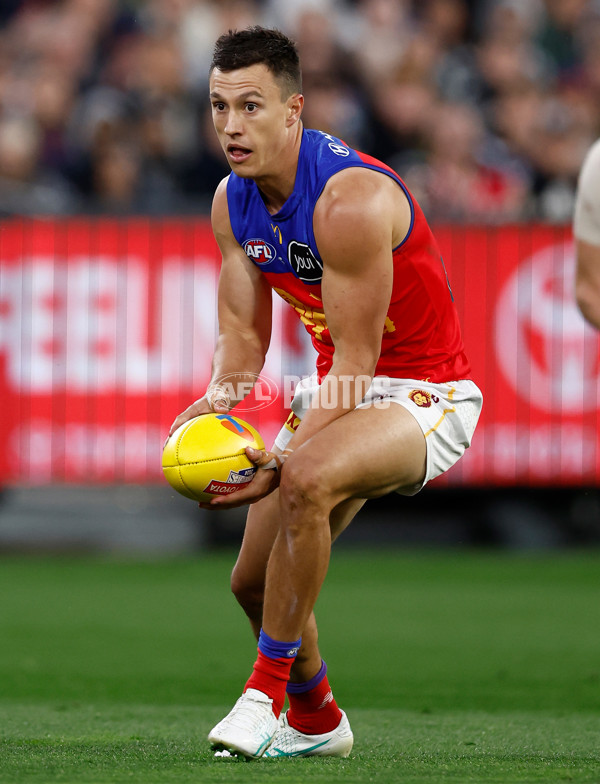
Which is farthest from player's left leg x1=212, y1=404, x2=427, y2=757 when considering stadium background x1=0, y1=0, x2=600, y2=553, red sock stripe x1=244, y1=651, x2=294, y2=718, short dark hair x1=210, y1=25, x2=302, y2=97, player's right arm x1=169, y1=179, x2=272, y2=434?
stadium background x1=0, y1=0, x2=600, y2=553

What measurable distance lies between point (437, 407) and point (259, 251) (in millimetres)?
859

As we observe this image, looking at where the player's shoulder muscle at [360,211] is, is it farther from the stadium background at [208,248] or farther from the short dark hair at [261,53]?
the stadium background at [208,248]

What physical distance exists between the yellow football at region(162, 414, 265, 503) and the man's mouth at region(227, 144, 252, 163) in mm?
900

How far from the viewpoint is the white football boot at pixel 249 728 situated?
428cm

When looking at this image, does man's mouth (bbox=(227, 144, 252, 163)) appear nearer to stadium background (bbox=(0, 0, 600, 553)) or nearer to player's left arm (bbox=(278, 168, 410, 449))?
player's left arm (bbox=(278, 168, 410, 449))

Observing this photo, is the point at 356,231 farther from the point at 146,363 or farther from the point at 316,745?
the point at 146,363

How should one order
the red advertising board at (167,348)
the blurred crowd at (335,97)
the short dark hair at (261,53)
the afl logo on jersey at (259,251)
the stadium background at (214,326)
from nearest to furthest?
the short dark hair at (261,53) → the afl logo on jersey at (259,251) → the stadium background at (214,326) → the red advertising board at (167,348) → the blurred crowd at (335,97)

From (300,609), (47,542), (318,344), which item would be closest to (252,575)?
(300,609)

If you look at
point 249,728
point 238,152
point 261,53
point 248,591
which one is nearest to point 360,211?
point 238,152

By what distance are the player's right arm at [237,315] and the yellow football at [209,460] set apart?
42 cm

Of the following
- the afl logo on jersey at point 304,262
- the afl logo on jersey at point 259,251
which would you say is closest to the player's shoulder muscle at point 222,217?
the afl logo on jersey at point 259,251

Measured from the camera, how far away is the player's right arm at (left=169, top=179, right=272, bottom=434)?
5059 millimetres

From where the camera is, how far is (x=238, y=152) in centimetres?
458

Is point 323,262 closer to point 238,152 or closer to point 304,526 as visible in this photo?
point 238,152
